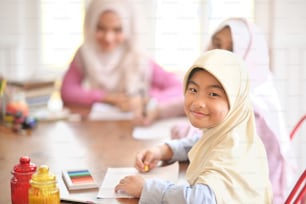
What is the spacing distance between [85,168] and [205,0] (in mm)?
1497

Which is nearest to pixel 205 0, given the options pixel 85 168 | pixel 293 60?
pixel 293 60

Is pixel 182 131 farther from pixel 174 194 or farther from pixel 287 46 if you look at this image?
pixel 287 46

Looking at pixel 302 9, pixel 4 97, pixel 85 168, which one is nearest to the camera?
pixel 85 168

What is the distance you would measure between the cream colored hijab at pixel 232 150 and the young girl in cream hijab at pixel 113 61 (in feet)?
3.40

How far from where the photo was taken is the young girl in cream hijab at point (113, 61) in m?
2.03

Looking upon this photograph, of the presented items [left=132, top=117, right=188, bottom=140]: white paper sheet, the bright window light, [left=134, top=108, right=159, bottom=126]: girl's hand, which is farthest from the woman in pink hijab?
the bright window light

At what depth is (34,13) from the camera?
9.24 feet

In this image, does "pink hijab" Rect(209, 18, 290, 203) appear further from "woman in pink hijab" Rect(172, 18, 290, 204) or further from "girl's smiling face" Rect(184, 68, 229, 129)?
"girl's smiling face" Rect(184, 68, 229, 129)

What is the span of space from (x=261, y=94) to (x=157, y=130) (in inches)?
12.8

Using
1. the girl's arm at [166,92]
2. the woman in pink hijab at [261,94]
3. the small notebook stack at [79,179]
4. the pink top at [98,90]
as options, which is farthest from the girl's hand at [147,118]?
the small notebook stack at [79,179]

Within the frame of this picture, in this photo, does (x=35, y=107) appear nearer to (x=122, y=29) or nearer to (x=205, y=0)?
(x=122, y=29)

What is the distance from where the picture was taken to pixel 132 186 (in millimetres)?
979

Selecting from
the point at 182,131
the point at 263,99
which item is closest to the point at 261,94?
the point at 263,99

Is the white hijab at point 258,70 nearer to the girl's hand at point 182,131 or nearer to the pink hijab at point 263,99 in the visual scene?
the pink hijab at point 263,99
